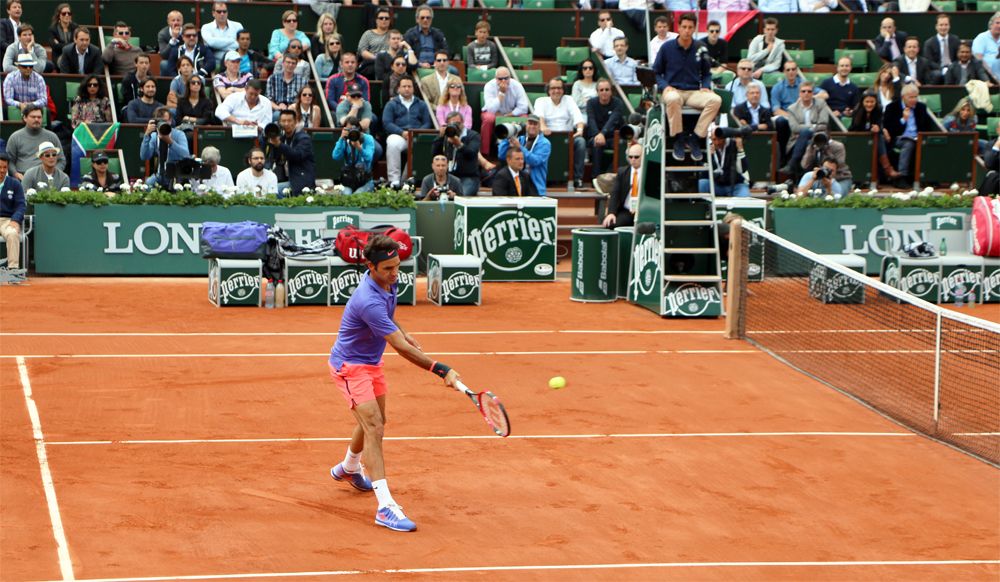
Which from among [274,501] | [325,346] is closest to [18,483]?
[274,501]

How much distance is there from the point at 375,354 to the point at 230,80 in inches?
562

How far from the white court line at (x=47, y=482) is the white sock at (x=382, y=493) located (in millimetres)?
1948

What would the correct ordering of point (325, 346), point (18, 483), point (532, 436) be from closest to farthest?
1. point (18, 483)
2. point (532, 436)
3. point (325, 346)

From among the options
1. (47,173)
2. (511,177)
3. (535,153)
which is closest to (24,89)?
(47,173)

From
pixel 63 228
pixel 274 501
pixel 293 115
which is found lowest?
pixel 274 501

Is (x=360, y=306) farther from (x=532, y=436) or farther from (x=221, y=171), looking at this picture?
(x=221, y=171)

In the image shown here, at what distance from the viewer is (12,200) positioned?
19.2 m

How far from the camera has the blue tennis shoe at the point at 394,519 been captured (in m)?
9.02

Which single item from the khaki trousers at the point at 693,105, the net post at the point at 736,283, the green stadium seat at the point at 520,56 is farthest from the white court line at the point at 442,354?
the green stadium seat at the point at 520,56

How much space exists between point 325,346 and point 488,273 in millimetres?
5402

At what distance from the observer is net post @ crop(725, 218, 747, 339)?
1600cm

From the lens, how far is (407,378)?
13.9 metres

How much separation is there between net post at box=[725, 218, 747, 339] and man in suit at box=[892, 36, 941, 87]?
1126 cm

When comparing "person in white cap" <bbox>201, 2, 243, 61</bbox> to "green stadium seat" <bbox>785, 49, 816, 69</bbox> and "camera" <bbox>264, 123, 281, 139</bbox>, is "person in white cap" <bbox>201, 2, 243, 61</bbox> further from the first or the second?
"green stadium seat" <bbox>785, 49, 816, 69</bbox>
